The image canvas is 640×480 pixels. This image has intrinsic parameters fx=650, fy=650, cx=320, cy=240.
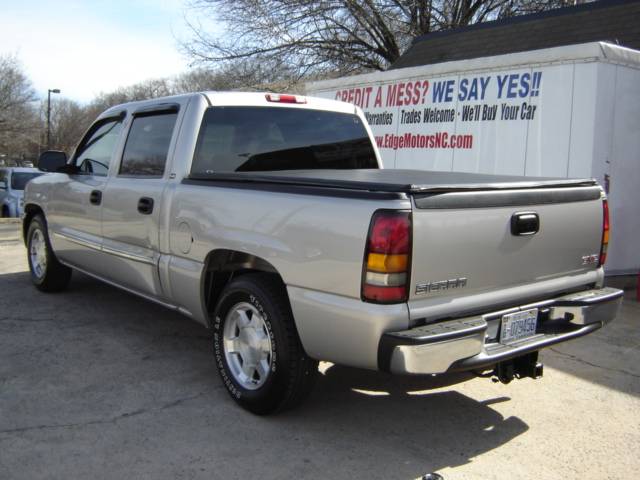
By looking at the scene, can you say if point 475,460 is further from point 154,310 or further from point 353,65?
point 353,65

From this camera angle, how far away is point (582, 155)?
7.09 meters

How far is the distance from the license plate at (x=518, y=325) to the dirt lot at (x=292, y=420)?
0.60 meters

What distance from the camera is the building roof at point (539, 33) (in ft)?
34.6

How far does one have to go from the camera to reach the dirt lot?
3230 millimetres

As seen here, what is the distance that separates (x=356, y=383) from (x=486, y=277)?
1.45 metres

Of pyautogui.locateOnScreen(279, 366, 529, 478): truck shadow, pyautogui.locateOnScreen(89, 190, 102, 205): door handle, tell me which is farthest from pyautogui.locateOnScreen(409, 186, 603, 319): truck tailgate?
pyautogui.locateOnScreen(89, 190, 102, 205): door handle

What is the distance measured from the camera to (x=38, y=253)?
21.9ft

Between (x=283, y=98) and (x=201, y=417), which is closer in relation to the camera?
(x=201, y=417)

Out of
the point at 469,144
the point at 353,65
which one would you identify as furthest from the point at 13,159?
the point at 469,144

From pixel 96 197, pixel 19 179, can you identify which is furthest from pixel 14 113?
pixel 96 197

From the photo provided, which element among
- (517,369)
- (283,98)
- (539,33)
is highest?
(539,33)

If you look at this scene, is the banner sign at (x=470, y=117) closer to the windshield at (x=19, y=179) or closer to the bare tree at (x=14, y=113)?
the windshield at (x=19, y=179)

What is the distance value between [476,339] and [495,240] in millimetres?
523

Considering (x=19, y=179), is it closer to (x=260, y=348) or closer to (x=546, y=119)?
(x=546, y=119)
